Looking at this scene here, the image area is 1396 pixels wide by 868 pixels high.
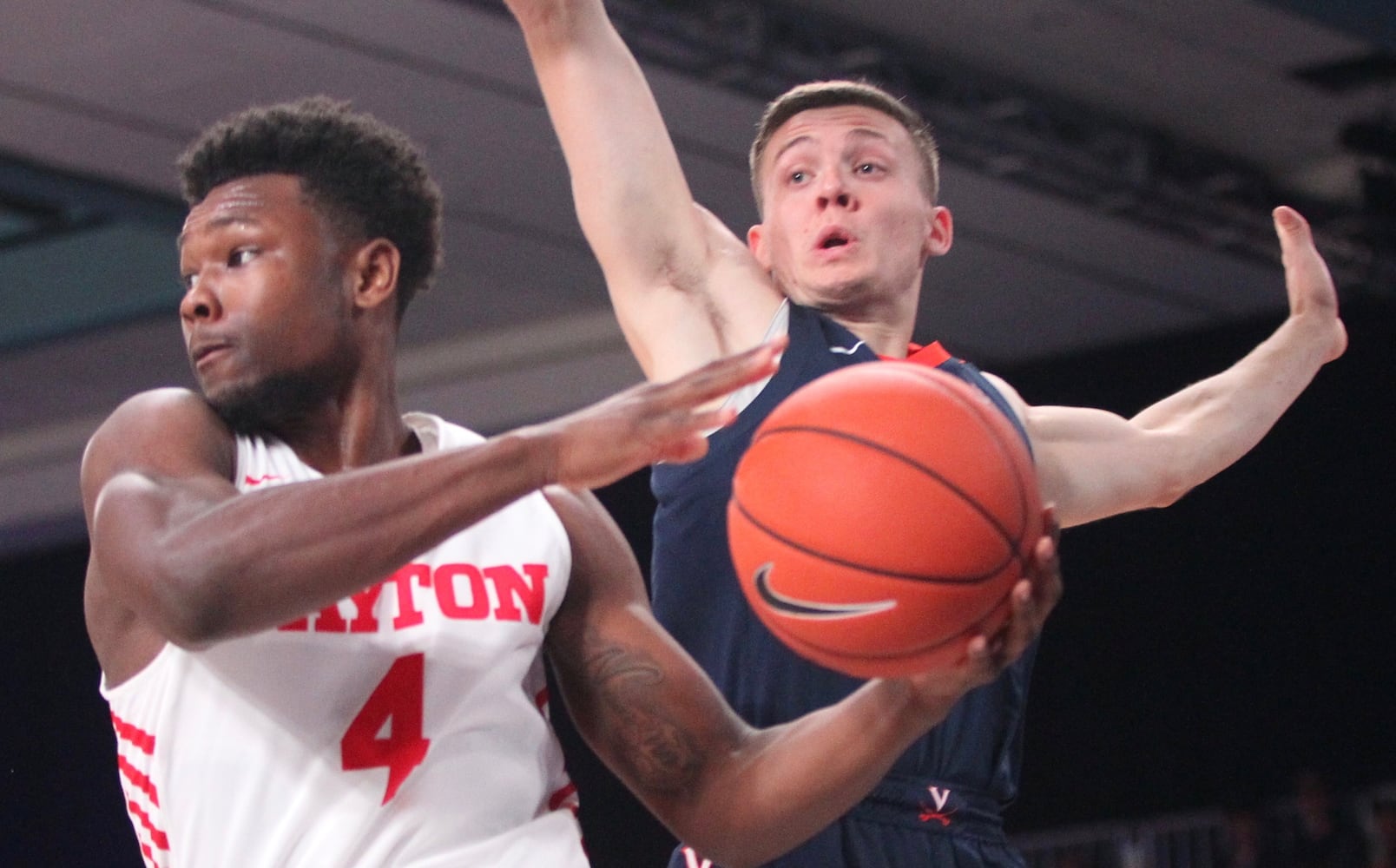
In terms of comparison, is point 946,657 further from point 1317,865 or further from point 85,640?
point 85,640

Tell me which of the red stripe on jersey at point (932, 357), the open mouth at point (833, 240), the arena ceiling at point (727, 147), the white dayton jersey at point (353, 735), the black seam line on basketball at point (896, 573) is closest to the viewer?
the black seam line on basketball at point (896, 573)

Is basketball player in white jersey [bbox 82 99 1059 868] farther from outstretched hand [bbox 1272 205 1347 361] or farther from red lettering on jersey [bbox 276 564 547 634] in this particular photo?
outstretched hand [bbox 1272 205 1347 361]

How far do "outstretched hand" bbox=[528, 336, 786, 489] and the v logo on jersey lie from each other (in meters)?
0.26

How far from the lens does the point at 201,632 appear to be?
2258 millimetres

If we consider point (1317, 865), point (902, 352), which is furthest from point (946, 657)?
point (1317, 865)

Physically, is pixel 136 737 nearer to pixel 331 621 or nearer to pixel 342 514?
pixel 331 621

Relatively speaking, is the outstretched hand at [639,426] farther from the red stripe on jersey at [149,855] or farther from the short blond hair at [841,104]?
the short blond hair at [841,104]

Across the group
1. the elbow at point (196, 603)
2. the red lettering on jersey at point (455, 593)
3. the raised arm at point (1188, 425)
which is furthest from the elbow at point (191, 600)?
the raised arm at point (1188, 425)

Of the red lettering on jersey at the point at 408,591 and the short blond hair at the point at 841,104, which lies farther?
the short blond hair at the point at 841,104

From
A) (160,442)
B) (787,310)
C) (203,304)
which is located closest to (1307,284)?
(787,310)

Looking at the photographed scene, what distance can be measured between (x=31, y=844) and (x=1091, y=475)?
40.5ft

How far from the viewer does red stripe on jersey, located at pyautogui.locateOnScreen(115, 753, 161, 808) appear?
8.55ft

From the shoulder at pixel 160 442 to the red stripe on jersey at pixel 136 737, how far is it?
11.8 inches

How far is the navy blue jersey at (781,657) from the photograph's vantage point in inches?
126
